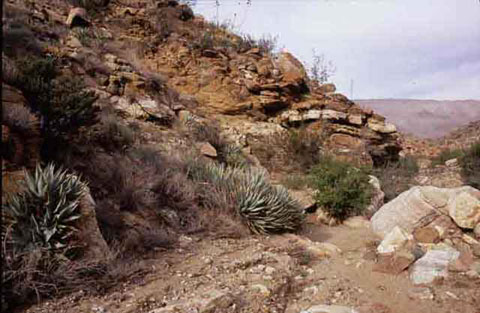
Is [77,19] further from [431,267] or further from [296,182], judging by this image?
[431,267]

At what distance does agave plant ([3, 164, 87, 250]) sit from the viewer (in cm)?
303

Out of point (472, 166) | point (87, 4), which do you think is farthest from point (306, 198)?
point (87, 4)

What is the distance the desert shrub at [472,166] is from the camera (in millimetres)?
9508

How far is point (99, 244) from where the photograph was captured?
340 cm

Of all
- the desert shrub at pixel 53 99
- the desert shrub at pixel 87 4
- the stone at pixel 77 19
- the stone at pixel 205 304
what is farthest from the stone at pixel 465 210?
the desert shrub at pixel 87 4

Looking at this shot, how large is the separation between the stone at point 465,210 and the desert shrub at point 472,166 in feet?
16.5

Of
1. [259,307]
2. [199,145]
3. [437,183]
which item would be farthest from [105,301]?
[437,183]

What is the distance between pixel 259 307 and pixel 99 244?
1664 millimetres

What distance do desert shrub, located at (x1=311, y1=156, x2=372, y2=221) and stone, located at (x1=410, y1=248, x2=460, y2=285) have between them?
2997 millimetres

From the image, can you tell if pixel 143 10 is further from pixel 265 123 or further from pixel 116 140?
pixel 116 140

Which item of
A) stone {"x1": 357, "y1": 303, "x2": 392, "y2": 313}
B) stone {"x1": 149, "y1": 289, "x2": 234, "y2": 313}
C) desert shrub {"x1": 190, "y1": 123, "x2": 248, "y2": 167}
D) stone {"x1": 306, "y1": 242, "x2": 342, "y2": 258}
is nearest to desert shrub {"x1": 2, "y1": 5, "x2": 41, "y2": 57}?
desert shrub {"x1": 190, "y1": 123, "x2": 248, "y2": 167}

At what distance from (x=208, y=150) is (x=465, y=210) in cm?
535

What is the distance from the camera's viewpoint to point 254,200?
17.7 ft

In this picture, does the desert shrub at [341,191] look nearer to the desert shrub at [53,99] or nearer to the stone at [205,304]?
the stone at [205,304]
